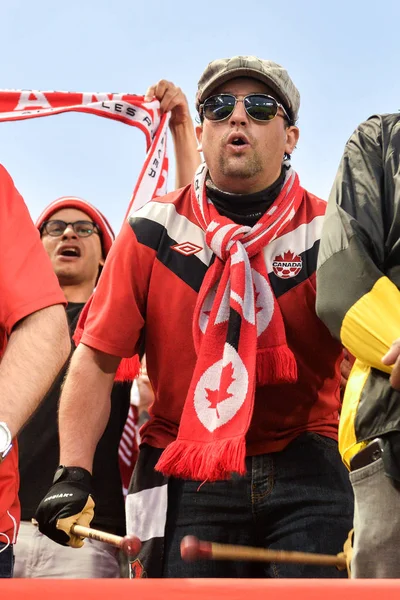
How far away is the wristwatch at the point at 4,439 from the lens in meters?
2.37

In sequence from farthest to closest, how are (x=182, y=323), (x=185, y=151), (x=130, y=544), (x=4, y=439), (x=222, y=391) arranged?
(x=185, y=151) → (x=182, y=323) → (x=222, y=391) → (x=130, y=544) → (x=4, y=439)

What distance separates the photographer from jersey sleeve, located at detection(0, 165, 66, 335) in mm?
2574

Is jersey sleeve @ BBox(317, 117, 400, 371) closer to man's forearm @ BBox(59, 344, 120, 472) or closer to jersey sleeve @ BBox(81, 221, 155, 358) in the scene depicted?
jersey sleeve @ BBox(81, 221, 155, 358)

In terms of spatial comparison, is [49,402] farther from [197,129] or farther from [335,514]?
[335,514]

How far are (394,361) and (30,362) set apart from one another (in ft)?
A: 2.89

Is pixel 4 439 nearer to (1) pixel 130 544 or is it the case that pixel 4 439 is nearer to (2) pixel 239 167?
(1) pixel 130 544

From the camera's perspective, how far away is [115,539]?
112 inches

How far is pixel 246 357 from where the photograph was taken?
3258 mm

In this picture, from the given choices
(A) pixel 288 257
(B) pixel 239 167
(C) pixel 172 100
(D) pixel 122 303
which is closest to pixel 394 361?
(A) pixel 288 257

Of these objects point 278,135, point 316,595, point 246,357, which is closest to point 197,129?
point 278,135

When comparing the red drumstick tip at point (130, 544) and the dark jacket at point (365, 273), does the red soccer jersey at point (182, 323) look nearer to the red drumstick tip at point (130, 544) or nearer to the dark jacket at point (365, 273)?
the red drumstick tip at point (130, 544)

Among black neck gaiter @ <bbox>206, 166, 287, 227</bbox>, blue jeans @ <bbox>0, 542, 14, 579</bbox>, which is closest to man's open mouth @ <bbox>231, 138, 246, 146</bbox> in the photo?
black neck gaiter @ <bbox>206, 166, 287, 227</bbox>

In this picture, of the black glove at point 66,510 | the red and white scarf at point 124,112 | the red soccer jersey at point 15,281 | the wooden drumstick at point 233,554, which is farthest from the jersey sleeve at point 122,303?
the red and white scarf at point 124,112

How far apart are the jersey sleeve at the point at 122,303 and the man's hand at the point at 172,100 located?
2.08 meters
